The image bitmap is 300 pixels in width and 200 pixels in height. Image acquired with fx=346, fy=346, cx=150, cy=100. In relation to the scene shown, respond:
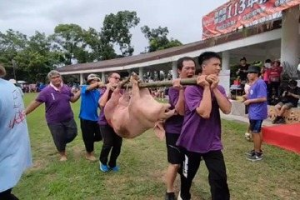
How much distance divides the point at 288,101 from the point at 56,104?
5958 millimetres

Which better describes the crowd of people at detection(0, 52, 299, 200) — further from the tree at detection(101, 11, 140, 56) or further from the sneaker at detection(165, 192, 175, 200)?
the tree at detection(101, 11, 140, 56)

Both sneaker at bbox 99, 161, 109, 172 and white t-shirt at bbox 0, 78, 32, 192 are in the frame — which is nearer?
white t-shirt at bbox 0, 78, 32, 192

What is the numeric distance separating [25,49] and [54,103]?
1954 inches

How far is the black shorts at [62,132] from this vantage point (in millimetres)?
6047

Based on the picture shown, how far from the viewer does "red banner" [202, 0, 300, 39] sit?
8.84m

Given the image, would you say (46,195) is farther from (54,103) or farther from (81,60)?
(81,60)

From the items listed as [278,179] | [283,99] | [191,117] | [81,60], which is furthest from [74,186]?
[81,60]

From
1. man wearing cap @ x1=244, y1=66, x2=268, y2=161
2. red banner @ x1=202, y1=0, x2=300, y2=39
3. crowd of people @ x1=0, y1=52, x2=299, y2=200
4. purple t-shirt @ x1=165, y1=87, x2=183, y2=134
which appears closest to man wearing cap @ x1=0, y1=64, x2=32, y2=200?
crowd of people @ x1=0, y1=52, x2=299, y2=200

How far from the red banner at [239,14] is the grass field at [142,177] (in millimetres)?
3960

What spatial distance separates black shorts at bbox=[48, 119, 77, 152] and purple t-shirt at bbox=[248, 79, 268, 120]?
3145mm

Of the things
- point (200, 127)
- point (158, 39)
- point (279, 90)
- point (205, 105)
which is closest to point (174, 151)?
point (200, 127)

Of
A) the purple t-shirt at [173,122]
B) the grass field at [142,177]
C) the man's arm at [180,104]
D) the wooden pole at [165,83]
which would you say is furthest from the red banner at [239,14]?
the wooden pole at [165,83]

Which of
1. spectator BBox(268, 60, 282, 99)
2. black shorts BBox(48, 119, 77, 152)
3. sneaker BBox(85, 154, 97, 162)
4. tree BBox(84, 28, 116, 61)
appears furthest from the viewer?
tree BBox(84, 28, 116, 61)

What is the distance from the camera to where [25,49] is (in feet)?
171
